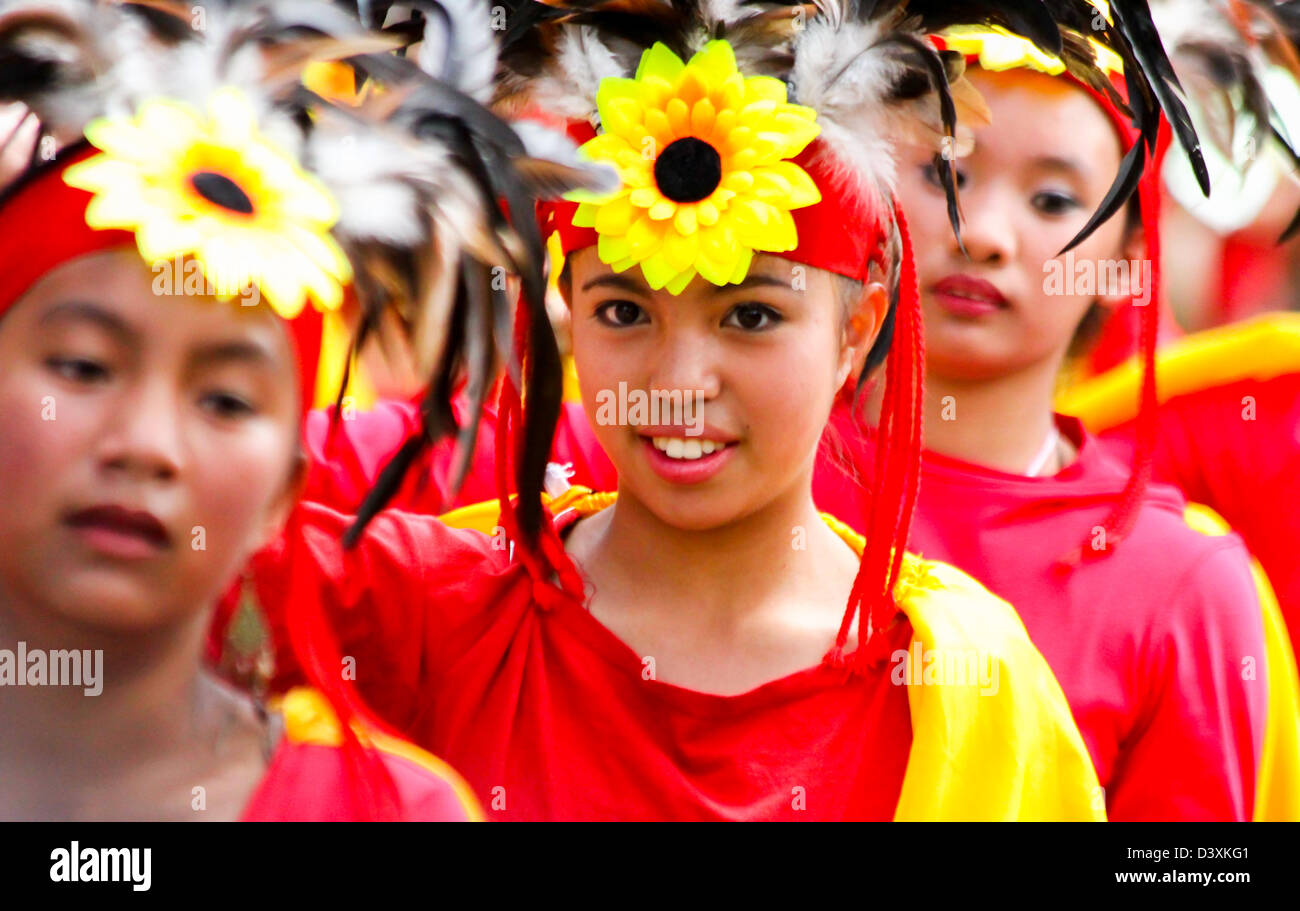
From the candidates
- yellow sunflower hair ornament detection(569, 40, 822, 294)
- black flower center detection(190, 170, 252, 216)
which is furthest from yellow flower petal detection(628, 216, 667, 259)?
black flower center detection(190, 170, 252, 216)

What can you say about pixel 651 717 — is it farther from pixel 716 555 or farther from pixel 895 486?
pixel 895 486

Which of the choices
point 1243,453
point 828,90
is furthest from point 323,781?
point 1243,453

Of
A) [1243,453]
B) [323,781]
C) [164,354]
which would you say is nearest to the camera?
[164,354]

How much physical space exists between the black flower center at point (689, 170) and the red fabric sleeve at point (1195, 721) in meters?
0.67

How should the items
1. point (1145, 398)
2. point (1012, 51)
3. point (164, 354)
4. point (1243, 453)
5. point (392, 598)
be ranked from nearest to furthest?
point (164, 354) < point (392, 598) < point (1012, 51) < point (1145, 398) < point (1243, 453)

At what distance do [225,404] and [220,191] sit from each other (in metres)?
0.18

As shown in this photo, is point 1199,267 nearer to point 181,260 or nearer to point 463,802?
point 463,802

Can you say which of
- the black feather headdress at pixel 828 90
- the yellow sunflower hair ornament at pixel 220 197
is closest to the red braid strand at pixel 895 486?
the black feather headdress at pixel 828 90

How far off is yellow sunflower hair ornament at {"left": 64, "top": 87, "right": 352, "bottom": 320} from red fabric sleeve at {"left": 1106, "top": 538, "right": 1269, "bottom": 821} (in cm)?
94

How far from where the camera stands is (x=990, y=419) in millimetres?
1899

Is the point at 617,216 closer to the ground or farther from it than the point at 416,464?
farther from it

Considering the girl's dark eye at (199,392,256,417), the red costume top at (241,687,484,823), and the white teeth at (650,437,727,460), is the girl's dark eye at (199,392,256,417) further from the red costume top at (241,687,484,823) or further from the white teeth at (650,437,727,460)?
the white teeth at (650,437,727,460)

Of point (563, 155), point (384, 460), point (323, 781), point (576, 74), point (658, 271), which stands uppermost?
point (576, 74)

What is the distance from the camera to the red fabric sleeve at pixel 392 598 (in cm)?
160
